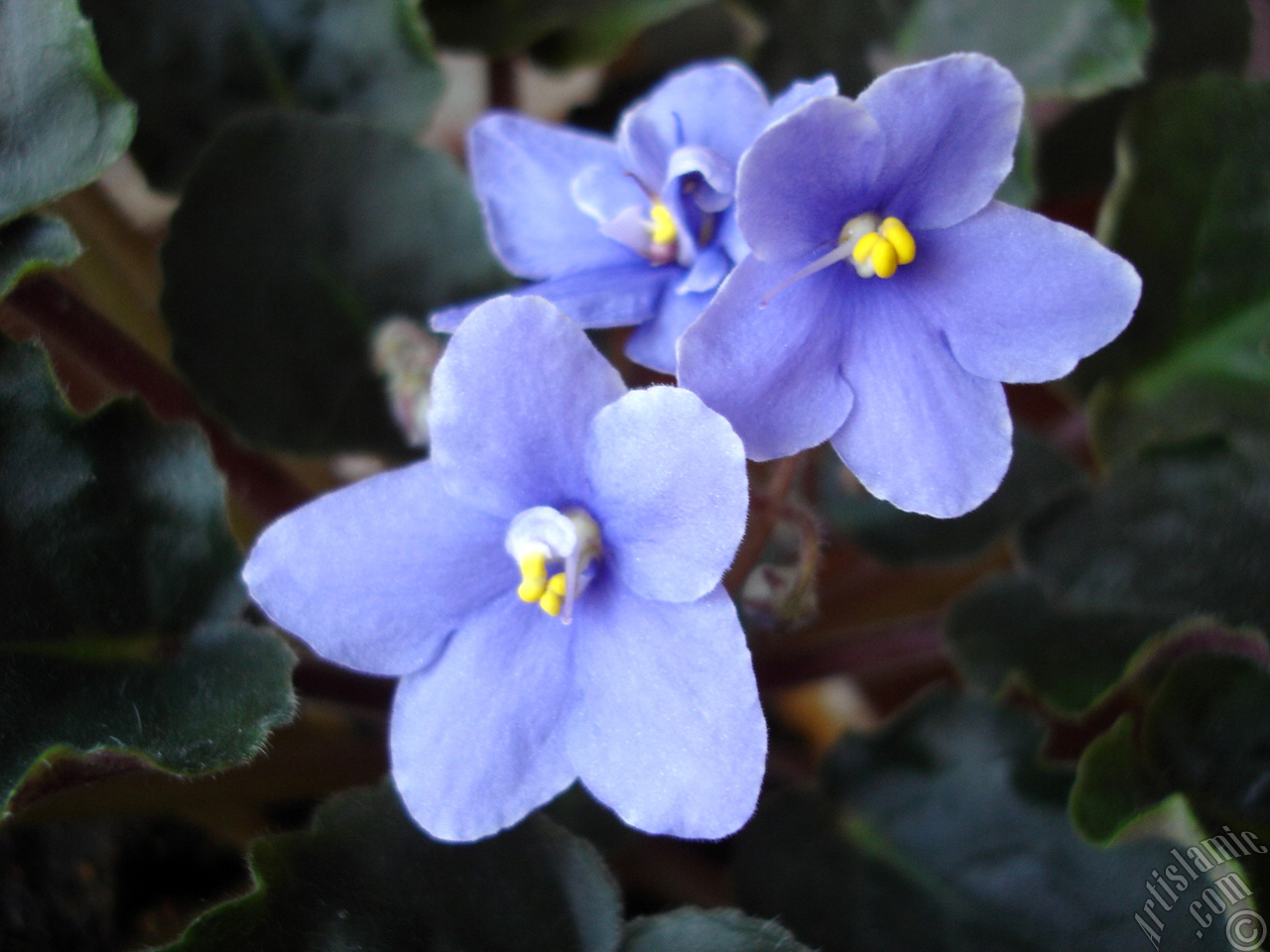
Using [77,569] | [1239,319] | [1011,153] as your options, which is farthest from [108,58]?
[1239,319]

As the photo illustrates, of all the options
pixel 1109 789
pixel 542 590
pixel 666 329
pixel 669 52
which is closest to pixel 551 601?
pixel 542 590

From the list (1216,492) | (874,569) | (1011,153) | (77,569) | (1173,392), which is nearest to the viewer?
(1011,153)

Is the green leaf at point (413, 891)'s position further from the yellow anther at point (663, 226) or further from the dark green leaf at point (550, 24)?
the dark green leaf at point (550, 24)

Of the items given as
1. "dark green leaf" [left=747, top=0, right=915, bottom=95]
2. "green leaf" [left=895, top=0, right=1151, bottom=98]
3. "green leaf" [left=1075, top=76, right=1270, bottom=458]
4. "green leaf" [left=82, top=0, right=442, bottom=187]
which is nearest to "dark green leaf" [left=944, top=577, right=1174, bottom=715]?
"green leaf" [left=1075, top=76, right=1270, bottom=458]

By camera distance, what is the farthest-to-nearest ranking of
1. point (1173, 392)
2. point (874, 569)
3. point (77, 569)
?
point (874, 569)
point (1173, 392)
point (77, 569)

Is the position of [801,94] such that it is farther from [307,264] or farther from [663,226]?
[307,264]

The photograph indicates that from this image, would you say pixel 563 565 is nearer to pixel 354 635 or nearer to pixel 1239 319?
pixel 354 635

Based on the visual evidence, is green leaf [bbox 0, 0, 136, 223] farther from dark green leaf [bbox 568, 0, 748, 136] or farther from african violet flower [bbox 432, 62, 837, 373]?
dark green leaf [bbox 568, 0, 748, 136]

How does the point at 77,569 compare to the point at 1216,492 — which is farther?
the point at 1216,492
